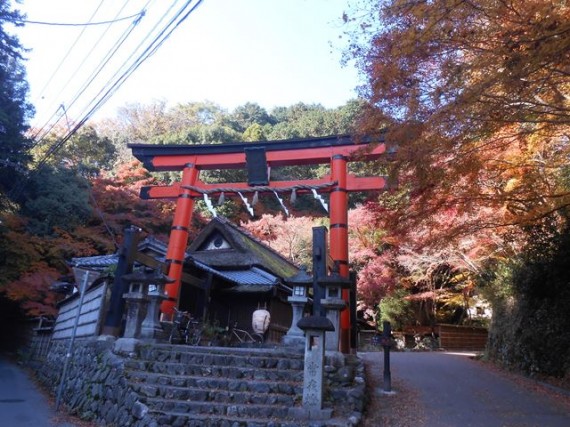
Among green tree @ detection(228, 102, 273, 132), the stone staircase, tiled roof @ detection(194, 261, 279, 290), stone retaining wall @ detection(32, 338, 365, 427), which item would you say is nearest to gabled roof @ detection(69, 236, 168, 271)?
tiled roof @ detection(194, 261, 279, 290)

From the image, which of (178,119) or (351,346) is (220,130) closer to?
(178,119)

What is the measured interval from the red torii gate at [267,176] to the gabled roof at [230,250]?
5064 millimetres

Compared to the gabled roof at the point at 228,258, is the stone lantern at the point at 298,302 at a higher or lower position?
lower

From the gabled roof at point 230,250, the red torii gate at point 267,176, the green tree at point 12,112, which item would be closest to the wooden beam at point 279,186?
the red torii gate at point 267,176

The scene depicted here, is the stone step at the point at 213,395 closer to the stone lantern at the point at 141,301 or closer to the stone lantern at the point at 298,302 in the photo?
the stone lantern at the point at 141,301

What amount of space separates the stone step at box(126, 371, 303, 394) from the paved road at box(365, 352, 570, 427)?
7.50 feet

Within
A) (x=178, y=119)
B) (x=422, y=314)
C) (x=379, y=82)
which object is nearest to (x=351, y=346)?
(x=379, y=82)

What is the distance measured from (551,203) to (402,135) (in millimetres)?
4822

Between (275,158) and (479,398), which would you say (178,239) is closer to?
(275,158)

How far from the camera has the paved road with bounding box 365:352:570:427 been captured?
6.89 metres

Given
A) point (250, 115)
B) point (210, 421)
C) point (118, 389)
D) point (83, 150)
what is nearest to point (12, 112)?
point (83, 150)

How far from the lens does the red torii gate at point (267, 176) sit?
10000 mm

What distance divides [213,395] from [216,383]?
342 mm

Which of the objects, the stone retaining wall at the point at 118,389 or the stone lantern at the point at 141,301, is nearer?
the stone retaining wall at the point at 118,389
